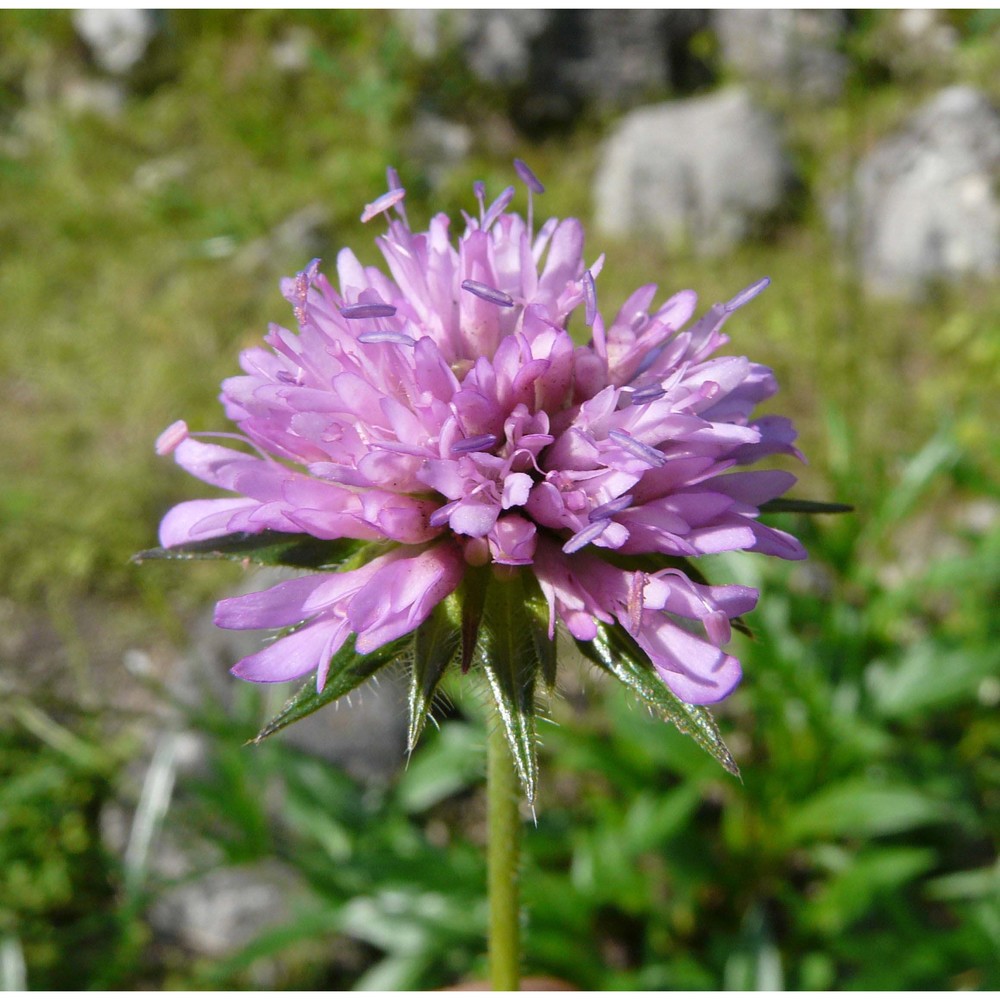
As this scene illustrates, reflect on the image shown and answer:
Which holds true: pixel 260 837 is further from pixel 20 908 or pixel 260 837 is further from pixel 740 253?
pixel 740 253

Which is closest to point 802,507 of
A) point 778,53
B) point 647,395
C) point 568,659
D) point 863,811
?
point 647,395

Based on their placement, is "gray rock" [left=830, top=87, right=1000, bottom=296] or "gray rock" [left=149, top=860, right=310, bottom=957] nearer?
"gray rock" [left=149, top=860, right=310, bottom=957]

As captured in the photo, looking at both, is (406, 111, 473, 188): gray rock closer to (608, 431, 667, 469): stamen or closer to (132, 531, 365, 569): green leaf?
(132, 531, 365, 569): green leaf

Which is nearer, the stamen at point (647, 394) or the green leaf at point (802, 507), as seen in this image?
the stamen at point (647, 394)

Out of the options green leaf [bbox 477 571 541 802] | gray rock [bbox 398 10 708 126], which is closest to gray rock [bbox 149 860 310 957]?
green leaf [bbox 477 571 541 802]

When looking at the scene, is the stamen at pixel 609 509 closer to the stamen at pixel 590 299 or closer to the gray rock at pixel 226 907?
the stamen at pixel 590 299

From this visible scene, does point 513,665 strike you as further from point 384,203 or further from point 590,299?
point 384,203

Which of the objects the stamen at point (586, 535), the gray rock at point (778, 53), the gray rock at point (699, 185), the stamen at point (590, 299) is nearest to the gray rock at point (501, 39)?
the gray rock at point (699, 185)
